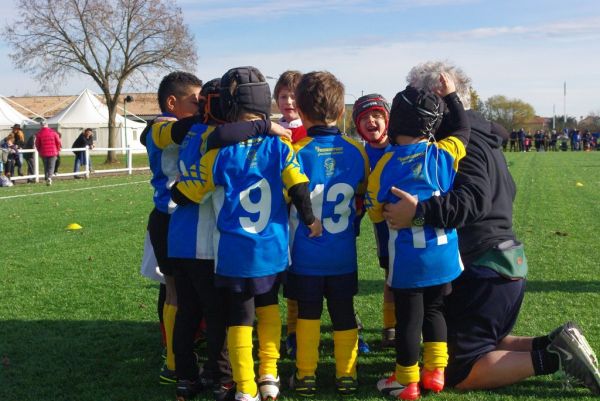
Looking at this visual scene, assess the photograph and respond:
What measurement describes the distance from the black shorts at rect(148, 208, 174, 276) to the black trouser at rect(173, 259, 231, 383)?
24 cm

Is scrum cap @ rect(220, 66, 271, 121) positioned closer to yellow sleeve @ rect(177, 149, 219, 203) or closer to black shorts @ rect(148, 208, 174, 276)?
yellow sleeve @ rect(177, 149, 219, 203)

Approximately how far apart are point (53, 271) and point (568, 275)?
5503mm

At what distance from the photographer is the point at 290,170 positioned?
12.3 feet

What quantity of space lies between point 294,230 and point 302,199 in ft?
1.12

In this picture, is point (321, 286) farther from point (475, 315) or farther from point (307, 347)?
point (475, 315)

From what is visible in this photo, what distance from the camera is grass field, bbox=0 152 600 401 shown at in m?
4.19

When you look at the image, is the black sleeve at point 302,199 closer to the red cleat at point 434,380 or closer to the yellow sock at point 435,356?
the yellow sock at point 435,356

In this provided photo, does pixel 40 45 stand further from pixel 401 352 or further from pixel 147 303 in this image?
pixel 401 352

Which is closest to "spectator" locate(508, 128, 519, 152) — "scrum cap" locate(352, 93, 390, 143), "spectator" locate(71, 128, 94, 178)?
"spectator" locate(71, 128, 94, 178)

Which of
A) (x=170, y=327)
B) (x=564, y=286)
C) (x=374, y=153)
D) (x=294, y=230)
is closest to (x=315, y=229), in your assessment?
(x=294, y=230)

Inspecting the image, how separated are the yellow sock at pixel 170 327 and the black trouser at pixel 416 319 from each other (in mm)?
1386

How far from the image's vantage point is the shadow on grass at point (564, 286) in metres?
6.49

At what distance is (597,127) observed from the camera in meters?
83.2

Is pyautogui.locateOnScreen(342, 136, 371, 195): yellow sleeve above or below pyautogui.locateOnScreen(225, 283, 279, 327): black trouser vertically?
above
